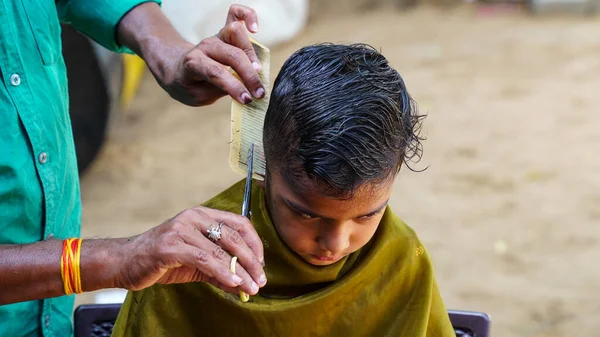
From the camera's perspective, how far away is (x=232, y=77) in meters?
1.84

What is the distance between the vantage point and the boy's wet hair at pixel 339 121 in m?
1.65

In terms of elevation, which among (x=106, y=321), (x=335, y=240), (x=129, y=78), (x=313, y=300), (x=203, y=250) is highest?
(x=203, y=250)

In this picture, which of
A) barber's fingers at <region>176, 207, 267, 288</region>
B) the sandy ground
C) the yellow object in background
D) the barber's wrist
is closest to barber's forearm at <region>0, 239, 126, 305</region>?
the barber's wrist

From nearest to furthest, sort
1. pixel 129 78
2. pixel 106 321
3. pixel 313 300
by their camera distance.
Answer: pixel 313 300, pixel 106 321, pixel 129 78

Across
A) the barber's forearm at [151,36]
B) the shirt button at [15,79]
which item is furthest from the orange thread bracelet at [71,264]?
the barber's forearm at [151,36]

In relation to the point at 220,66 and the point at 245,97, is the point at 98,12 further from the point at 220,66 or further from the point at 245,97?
the point at 245,97

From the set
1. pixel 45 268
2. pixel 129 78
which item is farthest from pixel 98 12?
pixel 129 78

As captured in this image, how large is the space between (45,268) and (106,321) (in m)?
0.53

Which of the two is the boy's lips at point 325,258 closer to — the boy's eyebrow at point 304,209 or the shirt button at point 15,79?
the boy's eyebrow at point 304,209

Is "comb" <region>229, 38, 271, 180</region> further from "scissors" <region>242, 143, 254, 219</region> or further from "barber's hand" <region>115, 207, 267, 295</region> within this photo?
"barber's hand" <region>115, 207, 267, 295</region>

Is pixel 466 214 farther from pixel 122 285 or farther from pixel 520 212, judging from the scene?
pixel 122 285

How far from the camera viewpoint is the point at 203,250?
4.82 feet

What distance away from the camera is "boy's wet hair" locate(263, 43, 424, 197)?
165 centimetres

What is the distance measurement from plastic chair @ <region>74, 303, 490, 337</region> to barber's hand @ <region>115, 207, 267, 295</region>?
590 millimetres
